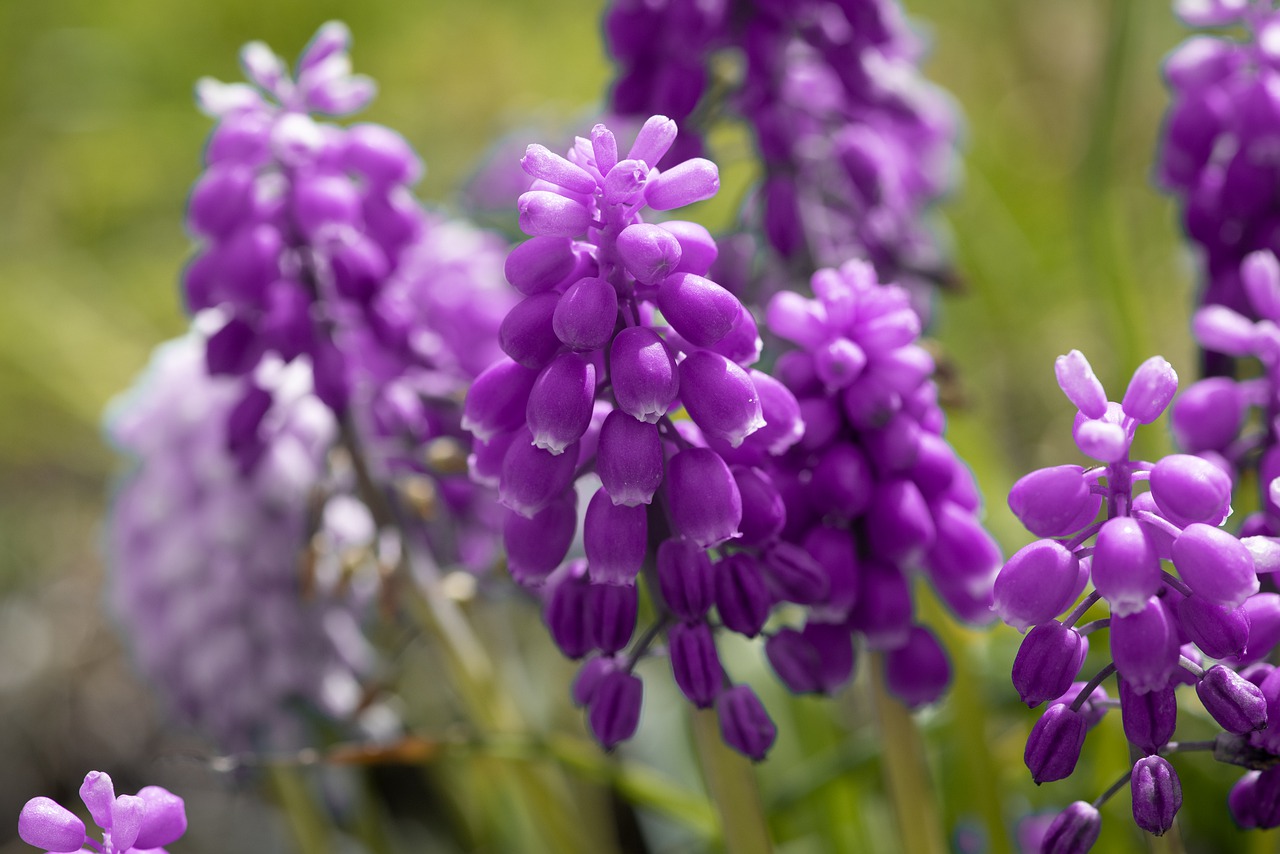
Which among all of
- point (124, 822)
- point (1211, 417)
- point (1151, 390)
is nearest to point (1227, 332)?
point (1211, 417)

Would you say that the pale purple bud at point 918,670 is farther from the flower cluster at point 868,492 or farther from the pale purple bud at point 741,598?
the pale purple bud at point 741,598

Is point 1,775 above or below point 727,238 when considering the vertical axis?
below

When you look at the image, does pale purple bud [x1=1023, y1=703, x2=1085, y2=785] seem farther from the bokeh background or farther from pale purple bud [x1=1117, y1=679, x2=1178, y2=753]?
the bokeh background

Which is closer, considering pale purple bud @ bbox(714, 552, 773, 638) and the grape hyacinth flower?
the grape hyacinth flower

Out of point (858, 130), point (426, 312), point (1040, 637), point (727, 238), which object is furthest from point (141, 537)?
point (1040, 637)

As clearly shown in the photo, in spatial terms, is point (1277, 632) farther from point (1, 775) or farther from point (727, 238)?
point (1, 775)

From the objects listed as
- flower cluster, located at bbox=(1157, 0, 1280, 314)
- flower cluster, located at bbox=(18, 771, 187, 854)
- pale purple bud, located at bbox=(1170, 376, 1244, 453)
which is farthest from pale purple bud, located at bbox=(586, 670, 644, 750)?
flower cluster, located at bbox=(1157, 0, 1280, 314)
